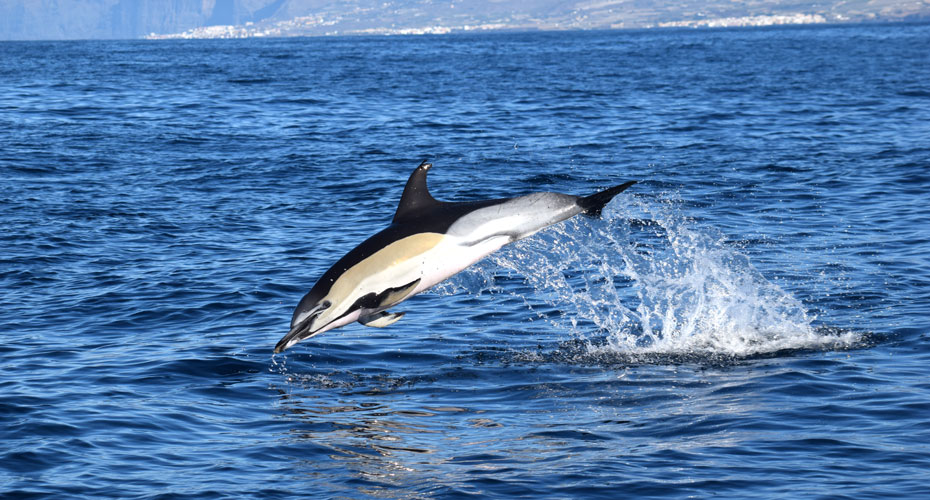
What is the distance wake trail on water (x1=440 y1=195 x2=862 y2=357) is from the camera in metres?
12.5

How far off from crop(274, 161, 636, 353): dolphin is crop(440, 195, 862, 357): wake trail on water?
2999mm

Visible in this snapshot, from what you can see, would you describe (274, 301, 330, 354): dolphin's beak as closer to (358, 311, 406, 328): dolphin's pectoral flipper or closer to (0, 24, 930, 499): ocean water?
(358, 311, 406, 328): dolphin's pectoral flipper

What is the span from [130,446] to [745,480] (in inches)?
206

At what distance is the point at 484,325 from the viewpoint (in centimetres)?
1366

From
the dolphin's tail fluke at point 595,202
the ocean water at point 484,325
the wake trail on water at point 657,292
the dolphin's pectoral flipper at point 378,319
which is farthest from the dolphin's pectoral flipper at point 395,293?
the wake trail on water at point 657,292

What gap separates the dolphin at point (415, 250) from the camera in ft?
30.8

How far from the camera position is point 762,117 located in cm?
3534

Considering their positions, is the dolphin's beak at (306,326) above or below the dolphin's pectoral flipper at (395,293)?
below

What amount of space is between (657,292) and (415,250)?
20.0 feet

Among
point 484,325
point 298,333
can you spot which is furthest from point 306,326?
point 484,325

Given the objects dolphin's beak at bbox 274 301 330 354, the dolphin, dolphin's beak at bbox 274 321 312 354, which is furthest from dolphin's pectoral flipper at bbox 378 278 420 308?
dolphin's beak at bbox 274 321 312 354

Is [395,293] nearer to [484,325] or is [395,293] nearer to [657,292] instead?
[484,325]

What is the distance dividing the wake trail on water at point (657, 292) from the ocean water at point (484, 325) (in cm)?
6

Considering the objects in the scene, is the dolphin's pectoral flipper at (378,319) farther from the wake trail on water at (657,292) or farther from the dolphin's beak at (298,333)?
the wake trail on water at (657,292)
